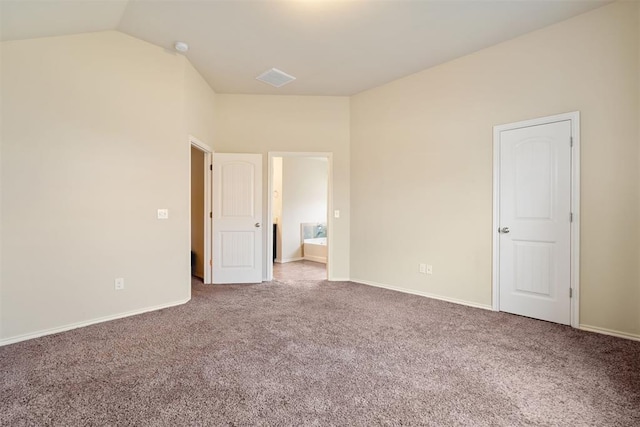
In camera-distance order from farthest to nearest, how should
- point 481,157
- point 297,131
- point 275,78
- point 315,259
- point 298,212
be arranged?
1. point 298,212
2. point 315,259
3. point 297,131
4. point 275,78
5. point 481,157

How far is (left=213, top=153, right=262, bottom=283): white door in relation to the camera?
14.9ft

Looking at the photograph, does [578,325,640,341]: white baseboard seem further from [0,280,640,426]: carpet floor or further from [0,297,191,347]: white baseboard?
[0,297,191,347]: white baseboard

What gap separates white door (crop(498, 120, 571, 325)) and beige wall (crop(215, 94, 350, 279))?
220 centimetres

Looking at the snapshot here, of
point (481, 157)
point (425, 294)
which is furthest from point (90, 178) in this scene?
point (481, 157)

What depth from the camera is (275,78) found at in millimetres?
4102

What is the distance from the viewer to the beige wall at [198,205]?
15.7 ft

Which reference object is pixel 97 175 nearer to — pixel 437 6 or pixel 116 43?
pixel 116 43

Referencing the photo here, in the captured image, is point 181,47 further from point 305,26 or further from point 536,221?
point 536,221

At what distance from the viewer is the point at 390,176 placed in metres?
4.28

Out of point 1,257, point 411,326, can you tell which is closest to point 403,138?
point 411,326

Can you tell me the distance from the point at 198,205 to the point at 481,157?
4.05 metres

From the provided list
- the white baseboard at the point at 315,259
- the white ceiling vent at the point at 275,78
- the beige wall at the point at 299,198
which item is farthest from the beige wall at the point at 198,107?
the white baseboard at the point at 315,259

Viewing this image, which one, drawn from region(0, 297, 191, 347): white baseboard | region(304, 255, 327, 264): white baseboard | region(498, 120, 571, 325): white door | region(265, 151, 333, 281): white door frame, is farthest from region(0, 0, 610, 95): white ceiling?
region(304, 255, 327, 264): white baseboard

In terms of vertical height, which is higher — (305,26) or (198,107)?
(305,26)
